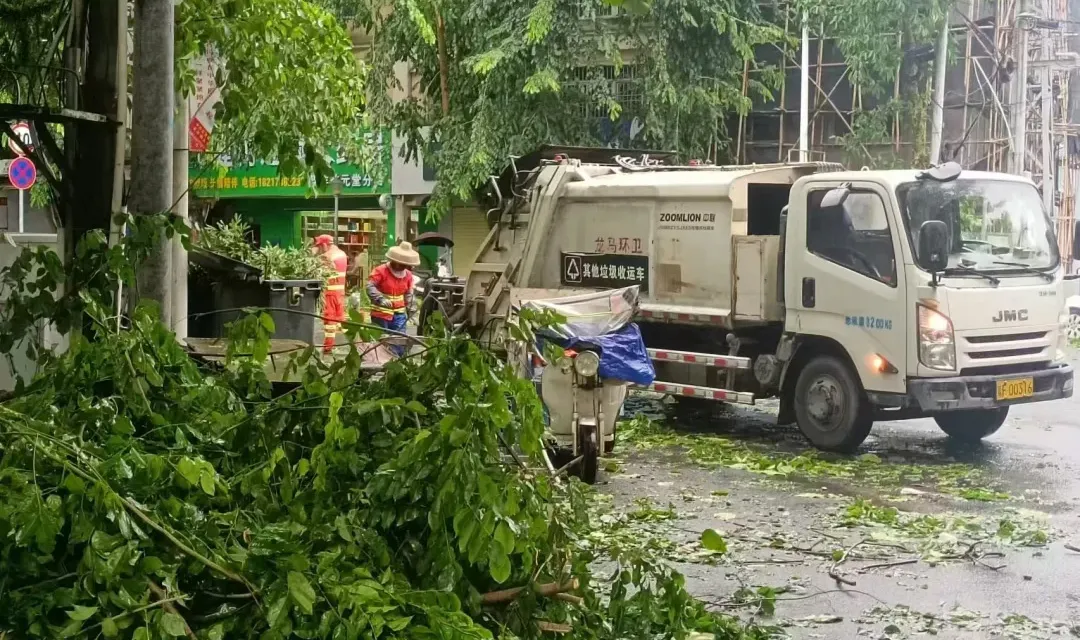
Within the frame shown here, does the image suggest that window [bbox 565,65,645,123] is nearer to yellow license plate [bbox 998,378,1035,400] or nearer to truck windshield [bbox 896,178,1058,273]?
truck windshield [bbox 896,178,1058,273]

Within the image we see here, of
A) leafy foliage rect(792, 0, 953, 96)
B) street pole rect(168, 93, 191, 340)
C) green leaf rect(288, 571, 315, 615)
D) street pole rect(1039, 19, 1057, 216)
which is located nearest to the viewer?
→ green leaf rect(288, 571, 315, 615)

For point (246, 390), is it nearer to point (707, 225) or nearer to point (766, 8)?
point (707, 225)

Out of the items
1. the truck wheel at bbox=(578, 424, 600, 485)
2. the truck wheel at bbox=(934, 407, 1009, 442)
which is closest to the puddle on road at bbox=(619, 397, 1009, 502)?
the truck wheel at bbox=(934, 407, 1009, 442)

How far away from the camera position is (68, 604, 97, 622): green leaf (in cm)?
278

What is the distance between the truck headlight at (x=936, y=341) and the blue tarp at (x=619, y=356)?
2275 mm

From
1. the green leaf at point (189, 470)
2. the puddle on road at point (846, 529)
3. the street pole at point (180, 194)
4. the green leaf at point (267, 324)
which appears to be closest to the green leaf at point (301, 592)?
the green leaf at point (189, 470)

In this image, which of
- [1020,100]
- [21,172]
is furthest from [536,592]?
[1020,100]

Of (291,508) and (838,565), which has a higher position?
(291,508)

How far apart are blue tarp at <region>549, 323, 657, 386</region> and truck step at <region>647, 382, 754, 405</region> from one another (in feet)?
5.60

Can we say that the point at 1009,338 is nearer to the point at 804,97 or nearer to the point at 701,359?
the point at 701,359

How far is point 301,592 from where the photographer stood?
2932 mm

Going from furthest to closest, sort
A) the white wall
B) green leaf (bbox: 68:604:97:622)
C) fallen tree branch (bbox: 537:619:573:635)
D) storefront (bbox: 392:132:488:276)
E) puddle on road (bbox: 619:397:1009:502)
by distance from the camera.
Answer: storefront (bbox: 392:132:488:276)
puddle on road (bbox: 619:397:1009:502)
the white wall
fallen tree branch (bbox: 537:619:573:635)
green leaf (bbox: 68:604:97:622)

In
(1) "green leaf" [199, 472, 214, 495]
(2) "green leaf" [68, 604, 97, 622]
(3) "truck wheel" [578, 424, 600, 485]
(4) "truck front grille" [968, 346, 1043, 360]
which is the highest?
(1) "green leaf" [199, 472, 214, 495]

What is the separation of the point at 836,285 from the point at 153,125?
5775 millimetres
